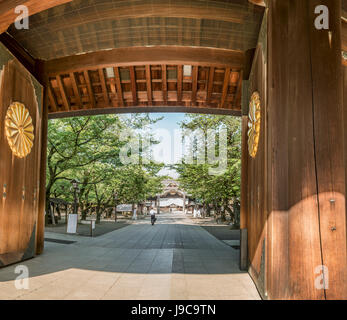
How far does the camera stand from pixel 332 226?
3.02 m

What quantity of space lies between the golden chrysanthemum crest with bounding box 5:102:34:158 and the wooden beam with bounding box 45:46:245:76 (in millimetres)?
1861

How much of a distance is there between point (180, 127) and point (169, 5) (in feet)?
48.6

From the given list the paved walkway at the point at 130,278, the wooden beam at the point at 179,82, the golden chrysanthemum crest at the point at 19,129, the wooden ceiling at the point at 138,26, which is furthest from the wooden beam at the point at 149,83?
the paved walkway at the point at 130,278

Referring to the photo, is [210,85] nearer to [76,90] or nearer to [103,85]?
[103,85]

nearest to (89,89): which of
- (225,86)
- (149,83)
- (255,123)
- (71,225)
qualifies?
(149,83)

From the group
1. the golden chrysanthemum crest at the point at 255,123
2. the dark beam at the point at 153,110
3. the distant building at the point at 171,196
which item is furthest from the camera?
the distant building at the point at 171,196

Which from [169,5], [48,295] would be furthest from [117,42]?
[48,295]

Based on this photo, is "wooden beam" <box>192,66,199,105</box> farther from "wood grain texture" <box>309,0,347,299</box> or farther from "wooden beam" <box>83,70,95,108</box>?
"wood grain texture" <box>309,0,347,299</box>

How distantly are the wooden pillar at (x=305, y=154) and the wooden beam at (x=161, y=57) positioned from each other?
3.30m

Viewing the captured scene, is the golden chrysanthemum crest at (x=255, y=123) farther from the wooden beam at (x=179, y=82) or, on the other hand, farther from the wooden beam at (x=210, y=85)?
the wooden beam at (x=179, y=82)

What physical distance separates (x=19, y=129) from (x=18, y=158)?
556 mm

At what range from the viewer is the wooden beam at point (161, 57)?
6.69 meters

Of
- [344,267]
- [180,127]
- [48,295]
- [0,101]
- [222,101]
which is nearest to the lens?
[344,267]

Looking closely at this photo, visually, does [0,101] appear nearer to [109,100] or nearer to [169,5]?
[169,5]
